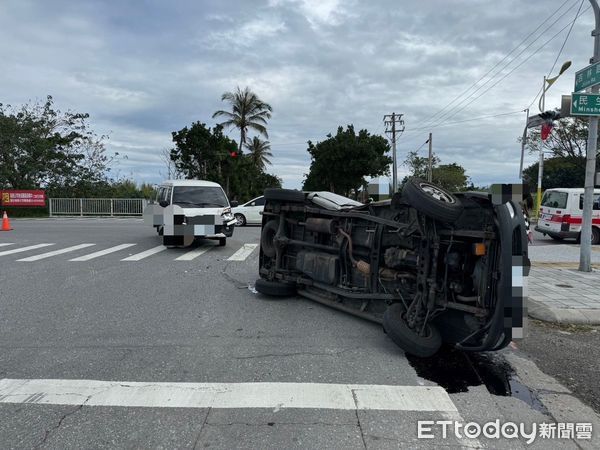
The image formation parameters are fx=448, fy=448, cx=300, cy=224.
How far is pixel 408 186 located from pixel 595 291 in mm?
4642

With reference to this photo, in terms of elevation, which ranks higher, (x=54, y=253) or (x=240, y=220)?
(x=240, y=220)

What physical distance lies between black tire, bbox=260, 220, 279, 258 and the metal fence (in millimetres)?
25980

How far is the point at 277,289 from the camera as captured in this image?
645cm

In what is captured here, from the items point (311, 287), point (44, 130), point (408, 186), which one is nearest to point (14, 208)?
point (44, 130)

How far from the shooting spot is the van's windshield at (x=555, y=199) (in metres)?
15.4

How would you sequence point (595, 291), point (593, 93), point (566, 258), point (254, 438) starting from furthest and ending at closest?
point (566, 258) → point (593, 93) → point (595, 291) → point (254, 438)

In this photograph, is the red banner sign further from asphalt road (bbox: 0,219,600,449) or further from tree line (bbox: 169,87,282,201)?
asphalt road (bbox: 0,219,600,449)

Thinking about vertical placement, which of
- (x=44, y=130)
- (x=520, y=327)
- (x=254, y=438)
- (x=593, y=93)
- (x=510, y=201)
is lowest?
(x=254, y=438)

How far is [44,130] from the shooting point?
106ft

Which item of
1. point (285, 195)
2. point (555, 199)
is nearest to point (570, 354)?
point (285, 195)

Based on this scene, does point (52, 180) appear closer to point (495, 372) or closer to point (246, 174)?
point (246, 174)

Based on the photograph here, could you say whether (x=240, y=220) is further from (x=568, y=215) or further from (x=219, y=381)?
(x=219, y=381)

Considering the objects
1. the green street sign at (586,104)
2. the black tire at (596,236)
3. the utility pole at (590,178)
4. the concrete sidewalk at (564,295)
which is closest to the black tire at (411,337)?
the concrete sidewalk at (564,295)

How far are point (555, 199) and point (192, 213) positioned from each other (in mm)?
12540
